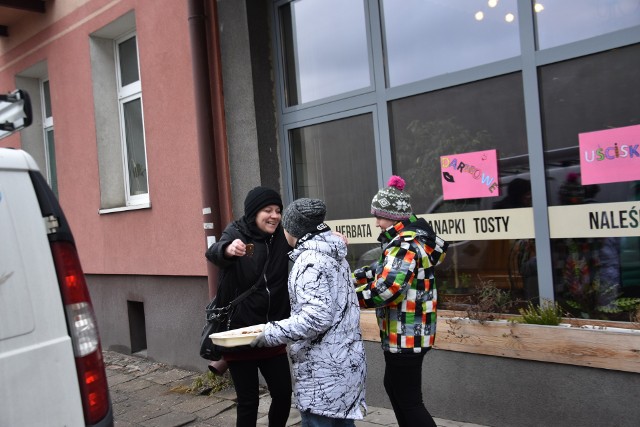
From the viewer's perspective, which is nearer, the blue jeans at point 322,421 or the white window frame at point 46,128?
the blue jeans at point 322,421

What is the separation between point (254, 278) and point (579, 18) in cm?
260

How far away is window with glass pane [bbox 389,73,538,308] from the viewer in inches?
168

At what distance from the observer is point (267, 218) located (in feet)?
11.4

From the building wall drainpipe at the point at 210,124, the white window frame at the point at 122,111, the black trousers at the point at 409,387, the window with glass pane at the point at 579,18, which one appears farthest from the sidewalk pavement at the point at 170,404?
the window with glass pane at the point at 579,18

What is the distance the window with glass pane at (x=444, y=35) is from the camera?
4320mm

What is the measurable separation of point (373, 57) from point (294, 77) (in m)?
0.98

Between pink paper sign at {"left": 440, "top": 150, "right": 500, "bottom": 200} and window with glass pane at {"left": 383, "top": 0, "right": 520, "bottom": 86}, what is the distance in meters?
0.66

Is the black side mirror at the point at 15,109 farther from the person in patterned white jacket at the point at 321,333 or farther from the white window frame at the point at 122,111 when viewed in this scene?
the white window frame at the point at 122,111

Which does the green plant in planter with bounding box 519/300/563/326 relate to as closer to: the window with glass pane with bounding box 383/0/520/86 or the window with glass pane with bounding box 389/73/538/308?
the window with glass pane with bounding box 389/73/538/308

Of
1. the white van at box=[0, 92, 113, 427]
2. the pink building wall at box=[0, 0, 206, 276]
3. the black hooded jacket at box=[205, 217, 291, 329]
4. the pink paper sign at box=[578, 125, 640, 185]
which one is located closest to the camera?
the white van at box=[0, 92, 113, 427]

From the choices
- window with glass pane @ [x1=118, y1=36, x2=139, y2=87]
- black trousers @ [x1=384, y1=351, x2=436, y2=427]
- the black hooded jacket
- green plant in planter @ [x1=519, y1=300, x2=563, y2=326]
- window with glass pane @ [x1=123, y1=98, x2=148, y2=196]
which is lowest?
black trousers @ [x1=384, y1=351, x2=436, y2=427]

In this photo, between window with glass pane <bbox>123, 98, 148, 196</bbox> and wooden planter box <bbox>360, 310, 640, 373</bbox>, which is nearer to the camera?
wooden planter box <bbox>360, 310, 640, 373</bbox>

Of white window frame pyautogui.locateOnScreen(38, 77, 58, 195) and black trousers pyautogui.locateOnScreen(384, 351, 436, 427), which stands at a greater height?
white window frame pyautogui.locateOnScreen(38, 77, 58, 195)

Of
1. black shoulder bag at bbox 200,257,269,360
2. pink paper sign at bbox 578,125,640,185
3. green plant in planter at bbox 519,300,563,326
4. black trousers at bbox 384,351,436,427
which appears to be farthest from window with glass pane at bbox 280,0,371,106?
black trousers at bbox 384,351,436,427
